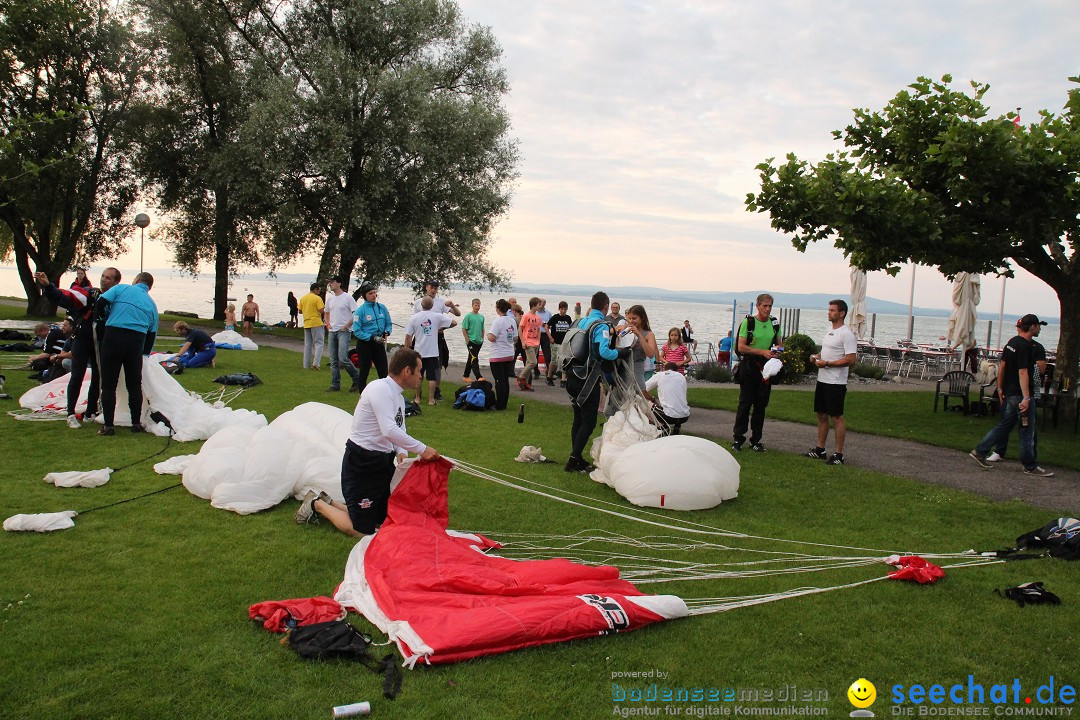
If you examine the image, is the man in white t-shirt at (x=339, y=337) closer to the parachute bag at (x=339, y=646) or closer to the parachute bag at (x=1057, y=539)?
the parachute bag at (x=339, y=646)

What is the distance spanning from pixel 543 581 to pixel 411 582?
825mm

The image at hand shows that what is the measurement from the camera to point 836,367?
8961 mm

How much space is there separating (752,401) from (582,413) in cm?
273

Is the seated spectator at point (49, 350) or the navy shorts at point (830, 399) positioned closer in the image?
the navy shorts at point (830, 399)

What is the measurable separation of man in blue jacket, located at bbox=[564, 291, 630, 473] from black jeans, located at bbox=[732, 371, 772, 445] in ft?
7.11

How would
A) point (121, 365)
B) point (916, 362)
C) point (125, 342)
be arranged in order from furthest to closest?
point (916, 362) < point (121, 365) < point (125, 342)

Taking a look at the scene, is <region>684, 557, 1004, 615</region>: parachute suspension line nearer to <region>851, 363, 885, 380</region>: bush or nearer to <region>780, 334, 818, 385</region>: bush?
<region>780, 334, 818, 385</region>: bush

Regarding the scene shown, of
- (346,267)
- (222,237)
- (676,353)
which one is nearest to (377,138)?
(346,267)

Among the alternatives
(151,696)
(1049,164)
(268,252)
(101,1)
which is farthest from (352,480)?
(101,1)

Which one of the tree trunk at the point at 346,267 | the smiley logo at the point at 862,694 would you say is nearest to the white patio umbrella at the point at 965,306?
the tree trunk at the point at 346,267

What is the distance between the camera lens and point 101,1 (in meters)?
24.6

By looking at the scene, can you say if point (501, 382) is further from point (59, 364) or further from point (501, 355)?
point (59, 364)

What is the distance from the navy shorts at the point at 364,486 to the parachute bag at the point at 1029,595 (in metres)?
4.47

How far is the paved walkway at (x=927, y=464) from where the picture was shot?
809 cm
